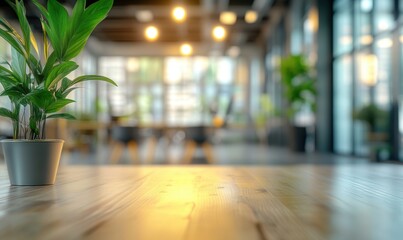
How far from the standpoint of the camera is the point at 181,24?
13.5 metres

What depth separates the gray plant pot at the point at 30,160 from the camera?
4.01ft

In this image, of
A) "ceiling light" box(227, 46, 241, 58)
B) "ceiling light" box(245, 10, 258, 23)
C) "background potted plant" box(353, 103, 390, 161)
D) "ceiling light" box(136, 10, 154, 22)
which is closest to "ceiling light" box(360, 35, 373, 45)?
"background potted plant" box(353, 103, 390, 161)

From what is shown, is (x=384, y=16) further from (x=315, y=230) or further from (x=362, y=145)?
(x=315, y=230)

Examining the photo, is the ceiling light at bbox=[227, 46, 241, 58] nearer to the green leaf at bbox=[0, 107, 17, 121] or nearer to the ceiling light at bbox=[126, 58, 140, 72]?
the ceiling light at bbox=[126, 58, 140, 72]

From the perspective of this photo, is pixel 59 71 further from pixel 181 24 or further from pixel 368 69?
pixel 181 24

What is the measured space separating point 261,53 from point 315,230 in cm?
1630

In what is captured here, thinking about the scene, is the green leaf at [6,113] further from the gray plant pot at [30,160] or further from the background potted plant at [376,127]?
the background potted plant at [376,127]

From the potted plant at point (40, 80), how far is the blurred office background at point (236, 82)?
0.63 ft

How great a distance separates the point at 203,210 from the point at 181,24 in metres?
13.1

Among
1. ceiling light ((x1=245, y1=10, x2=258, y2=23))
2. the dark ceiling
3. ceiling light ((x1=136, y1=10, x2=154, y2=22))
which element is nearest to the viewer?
the dark ceiling

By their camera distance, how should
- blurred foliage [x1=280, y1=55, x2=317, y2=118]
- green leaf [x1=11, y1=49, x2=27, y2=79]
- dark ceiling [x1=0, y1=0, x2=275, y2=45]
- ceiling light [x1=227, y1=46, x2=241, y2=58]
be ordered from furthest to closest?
ceiling light [x1=227, y1=46, x2=241, y2=58]
dark ceiling [x1=0, y1=0, x2=275, y2=45]
blurred foliage [x1=280, y1=55, x2=317, y2=118]
green leaf [x1=11, y1=49, x2=27, y2=79]

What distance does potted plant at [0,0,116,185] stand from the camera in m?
1.16

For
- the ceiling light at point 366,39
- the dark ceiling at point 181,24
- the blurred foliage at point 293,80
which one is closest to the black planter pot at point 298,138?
the blurred foliage at point 293,80

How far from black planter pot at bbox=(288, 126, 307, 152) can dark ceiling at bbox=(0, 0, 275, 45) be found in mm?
3405
